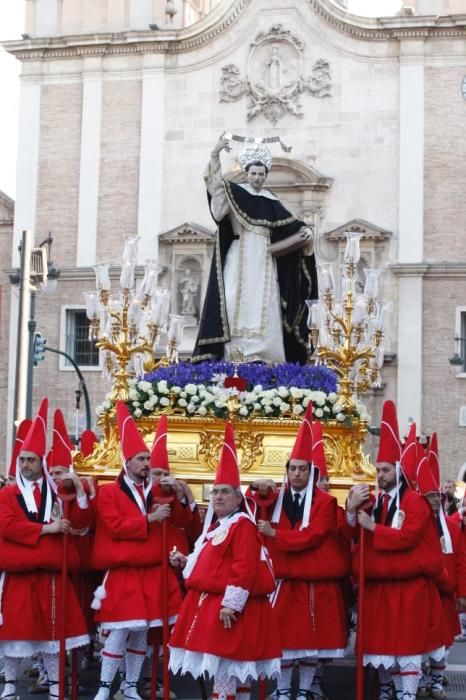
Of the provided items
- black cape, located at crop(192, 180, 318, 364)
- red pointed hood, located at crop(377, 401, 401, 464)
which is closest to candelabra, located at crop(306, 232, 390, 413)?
black cape, located at crop(192, 180, 318, 364)

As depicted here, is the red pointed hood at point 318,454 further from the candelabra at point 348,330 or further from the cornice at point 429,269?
the cornice at point 429,269

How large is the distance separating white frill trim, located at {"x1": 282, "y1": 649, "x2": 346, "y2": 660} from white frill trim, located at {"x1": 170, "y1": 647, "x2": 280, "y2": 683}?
810mm

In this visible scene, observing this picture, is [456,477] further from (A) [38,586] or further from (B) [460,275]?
(A) [38,586]

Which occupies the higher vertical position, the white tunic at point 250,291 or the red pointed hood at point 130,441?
the white tunic at point 250,291

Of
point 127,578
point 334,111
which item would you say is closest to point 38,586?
point 127,578

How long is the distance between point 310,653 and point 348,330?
182 inches

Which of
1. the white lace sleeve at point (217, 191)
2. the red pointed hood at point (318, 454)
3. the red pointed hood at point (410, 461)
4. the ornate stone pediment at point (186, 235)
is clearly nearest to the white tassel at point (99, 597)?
the red pointed hood at point (318, 454)

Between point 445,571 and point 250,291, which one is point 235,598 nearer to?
point 445,571

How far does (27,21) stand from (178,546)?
2880cm

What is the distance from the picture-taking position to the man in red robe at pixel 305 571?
8.77m

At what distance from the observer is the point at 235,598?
759 centimetres

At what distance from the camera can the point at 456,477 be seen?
3044cm

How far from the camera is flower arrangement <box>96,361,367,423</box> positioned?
11.7 metres

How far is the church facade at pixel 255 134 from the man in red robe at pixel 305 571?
72.2 feet
